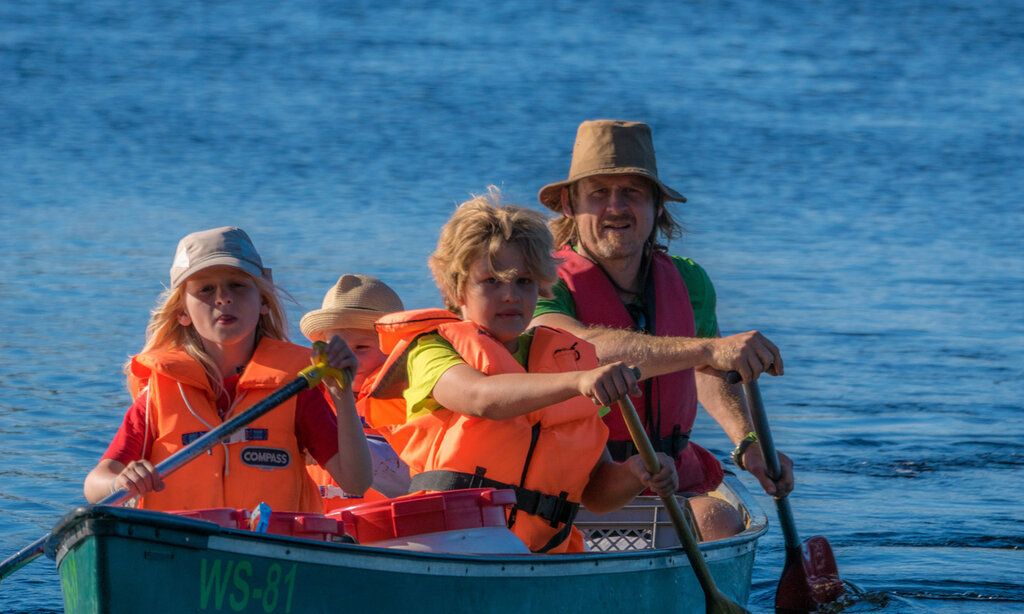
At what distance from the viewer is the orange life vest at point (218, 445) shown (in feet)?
13.8

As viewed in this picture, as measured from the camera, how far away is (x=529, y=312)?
14.0 ft

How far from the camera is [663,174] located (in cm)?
1517

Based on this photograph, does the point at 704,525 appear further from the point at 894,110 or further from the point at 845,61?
the point at 845,61

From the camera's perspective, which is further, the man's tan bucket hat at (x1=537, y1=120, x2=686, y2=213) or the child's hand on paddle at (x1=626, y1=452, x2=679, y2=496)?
the man's tan bucket hat at (x1=537, y1=120, x2=686, y2=213)

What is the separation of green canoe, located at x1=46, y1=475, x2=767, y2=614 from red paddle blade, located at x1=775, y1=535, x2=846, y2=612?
160 cm

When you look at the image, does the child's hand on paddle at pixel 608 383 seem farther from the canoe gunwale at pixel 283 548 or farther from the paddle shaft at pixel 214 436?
A: the paddle shaft at pixel 214 436

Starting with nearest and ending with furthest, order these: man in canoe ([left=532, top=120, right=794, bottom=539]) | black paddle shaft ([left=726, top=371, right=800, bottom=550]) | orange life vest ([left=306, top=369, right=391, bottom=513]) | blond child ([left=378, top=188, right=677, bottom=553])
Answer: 1. blond child ([left=378, top=188, right=677, bottom=553])
2. black paddle shaft ([left=726, top=371, right=800, bottom=550])
3. orange life vest ([left=306, top=369, right=391, bottom=513])
4. man in canoe ([left=532, top=120, right=794, bottom=539])

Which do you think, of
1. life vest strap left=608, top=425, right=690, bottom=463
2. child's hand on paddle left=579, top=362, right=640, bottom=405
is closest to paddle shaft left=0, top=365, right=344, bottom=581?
child's hand on paddle left=579, top=362, right=640, bottom=405

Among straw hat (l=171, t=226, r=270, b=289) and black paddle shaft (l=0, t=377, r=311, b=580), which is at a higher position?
straw hat (l=171, t=226, r=270, b=289)

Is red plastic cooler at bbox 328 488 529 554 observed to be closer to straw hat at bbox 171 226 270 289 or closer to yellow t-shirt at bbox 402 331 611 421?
yellow t-shirt at bbox 402 331 611 421

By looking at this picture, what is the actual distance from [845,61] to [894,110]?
2.27 m

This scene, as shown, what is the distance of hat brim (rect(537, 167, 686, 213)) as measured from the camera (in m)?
5.29

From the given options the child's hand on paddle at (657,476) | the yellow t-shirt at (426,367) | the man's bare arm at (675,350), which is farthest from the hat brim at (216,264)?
the man's bare arm at (675,350)

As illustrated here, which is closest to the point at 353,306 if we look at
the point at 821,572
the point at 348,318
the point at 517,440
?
the point at 348,318
